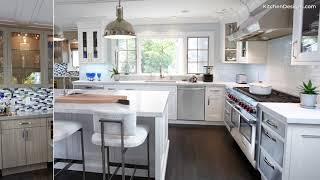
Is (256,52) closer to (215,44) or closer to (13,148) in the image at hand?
(215,44)

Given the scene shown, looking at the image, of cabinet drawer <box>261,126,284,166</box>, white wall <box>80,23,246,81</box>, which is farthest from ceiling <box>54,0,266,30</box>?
cabinet drawer <box>261,126,284,166</box>

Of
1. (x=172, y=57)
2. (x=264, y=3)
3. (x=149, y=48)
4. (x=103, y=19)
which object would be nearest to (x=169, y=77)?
(x=172, y=57)

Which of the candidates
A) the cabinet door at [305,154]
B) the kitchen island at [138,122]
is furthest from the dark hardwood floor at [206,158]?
the cabinet door at [305,154]

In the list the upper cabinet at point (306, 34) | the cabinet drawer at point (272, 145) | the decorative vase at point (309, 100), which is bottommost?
the cabinet drawer at point (272, 145)

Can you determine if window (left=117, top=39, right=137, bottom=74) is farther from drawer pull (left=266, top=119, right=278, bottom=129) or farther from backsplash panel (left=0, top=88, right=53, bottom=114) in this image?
backsplash panel (left=0, top=88, right=53, bottom=114)

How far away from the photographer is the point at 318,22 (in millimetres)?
1778

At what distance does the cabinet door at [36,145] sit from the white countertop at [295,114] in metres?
1.65

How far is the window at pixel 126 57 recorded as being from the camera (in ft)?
16.9

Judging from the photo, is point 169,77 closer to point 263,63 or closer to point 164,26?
point 164,26

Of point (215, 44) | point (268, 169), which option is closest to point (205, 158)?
point (268, 169)

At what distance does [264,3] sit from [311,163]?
6.69 ft

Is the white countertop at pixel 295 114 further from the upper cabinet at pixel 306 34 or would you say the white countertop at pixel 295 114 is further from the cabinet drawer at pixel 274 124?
the upper cabinet at pixel 306 34

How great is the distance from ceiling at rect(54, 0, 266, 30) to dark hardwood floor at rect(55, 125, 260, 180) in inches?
80.1

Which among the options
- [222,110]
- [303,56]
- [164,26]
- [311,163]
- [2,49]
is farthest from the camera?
[164,26]
